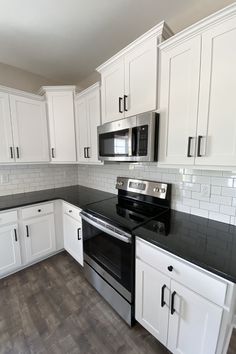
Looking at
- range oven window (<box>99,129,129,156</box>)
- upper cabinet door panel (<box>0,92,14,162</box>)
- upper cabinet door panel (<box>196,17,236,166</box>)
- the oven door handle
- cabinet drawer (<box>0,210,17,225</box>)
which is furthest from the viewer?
upper cabinet door panel (<box>0,92,14,162</box>)

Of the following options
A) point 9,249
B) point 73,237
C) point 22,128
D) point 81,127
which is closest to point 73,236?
point 73,237

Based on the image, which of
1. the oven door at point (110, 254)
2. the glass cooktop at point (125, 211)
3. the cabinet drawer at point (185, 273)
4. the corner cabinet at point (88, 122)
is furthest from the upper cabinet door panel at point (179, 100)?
the corner cabinet at point (88, 122)

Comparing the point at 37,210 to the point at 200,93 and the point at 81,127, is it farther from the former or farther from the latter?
the point at 200,93

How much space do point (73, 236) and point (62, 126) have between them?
156 centimetres

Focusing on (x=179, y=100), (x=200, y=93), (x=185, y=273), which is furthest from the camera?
(x=179, y=100)

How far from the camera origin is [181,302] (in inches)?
41.8

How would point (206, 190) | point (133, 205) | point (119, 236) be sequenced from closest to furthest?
point (119, 236), point (206, 190), point (133, 205)

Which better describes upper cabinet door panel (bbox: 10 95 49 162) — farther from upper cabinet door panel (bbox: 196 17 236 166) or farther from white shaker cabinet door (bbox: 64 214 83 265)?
upper cabinet door panel (bbox: 196 17 236 166)

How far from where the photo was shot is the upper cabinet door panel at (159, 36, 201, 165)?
1172 millimetres

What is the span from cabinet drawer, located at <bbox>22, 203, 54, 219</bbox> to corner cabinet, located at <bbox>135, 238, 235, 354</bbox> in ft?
4.85

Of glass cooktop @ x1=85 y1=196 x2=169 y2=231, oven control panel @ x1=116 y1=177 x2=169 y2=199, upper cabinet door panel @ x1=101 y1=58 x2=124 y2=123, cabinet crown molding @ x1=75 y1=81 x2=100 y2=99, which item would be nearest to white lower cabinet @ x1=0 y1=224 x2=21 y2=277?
glass cooktop @ x1=85 y1=196 x2=169 y2=231

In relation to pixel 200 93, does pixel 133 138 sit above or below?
below

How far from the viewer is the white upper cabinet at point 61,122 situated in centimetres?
235

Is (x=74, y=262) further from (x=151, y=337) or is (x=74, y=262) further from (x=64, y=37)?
(x=64, y=37)
